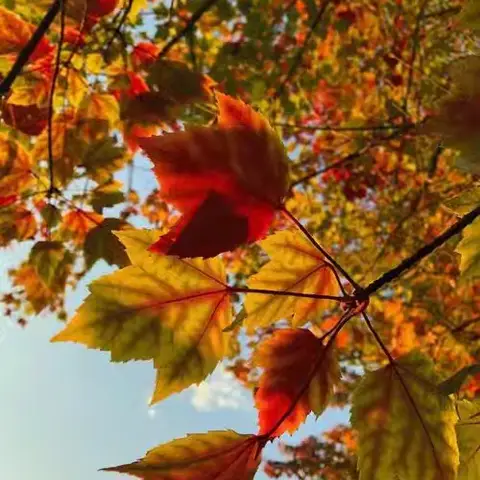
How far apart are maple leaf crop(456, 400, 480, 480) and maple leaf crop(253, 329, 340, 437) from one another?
0.61 ft

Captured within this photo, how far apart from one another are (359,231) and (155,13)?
3.68 meters

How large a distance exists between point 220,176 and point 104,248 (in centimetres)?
109

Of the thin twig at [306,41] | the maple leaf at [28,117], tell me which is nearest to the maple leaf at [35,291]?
the maple leaf at [28,117]

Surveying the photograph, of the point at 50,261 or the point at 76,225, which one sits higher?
the point at 76,225

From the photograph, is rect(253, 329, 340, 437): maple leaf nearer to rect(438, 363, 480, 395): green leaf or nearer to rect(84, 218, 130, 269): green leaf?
rect(438, 363, 480, 395): green leaf

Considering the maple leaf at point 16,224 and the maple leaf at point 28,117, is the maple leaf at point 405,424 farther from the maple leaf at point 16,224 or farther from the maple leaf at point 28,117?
the maple leaf at point 28,117

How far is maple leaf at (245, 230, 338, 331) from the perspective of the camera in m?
0.86

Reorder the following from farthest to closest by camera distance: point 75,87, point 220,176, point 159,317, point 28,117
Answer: point 75,87, point 28,117, point 159,317, point 220,176

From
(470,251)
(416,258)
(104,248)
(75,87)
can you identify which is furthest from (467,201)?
(75,87)

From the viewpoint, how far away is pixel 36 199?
183 cm

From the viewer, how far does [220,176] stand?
0.67m

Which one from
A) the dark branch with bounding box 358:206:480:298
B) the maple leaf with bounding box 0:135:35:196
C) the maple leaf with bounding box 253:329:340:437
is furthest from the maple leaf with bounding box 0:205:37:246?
the dark branch with bounding box 358:206:480:298

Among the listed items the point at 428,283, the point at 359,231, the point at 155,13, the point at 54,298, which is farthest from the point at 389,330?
the point at 54,298

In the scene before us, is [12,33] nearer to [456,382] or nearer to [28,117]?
[28,117]
